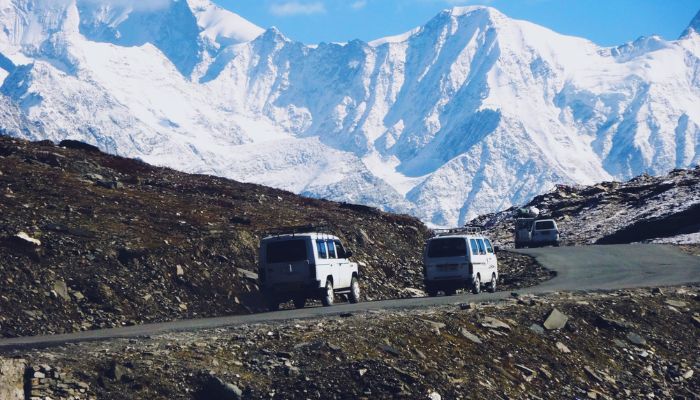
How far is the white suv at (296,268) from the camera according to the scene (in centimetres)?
3266

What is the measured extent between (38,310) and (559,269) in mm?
26339

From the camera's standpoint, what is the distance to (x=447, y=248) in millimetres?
38156

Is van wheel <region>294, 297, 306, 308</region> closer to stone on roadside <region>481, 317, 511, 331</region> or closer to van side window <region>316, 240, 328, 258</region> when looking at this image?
van side window <region>316, 240, 328, 258</region>

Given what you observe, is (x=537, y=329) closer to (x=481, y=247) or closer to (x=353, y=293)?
(x=353, y=293)

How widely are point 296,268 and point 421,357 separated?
8964 millimetres

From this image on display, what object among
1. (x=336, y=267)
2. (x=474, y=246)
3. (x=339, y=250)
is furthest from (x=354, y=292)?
(x=474, y=246)

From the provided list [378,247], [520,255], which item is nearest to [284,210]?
[378,247]

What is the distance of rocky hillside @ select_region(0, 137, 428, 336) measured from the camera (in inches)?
1203

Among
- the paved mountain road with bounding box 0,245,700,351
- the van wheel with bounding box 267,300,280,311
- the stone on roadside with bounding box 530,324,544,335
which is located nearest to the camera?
the paved mountain road with bounding box 0,245,700,351

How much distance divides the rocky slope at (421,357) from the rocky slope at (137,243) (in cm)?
689

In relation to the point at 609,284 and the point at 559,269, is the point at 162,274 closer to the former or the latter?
the point at 609,284

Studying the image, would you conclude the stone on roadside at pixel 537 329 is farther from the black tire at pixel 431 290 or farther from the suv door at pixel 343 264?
the black tire at pixel 431 290

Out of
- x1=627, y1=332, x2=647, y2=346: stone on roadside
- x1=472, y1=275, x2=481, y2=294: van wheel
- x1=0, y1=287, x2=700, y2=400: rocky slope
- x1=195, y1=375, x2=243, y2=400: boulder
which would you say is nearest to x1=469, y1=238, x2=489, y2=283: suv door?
x1=472, y1=275, x2=481, y2=294: van wheel

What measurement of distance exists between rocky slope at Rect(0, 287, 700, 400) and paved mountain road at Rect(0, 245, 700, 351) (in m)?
1.81
